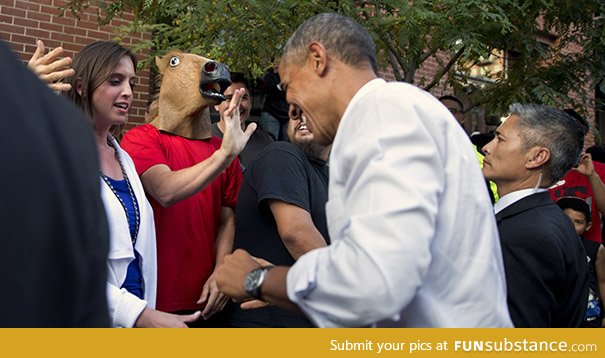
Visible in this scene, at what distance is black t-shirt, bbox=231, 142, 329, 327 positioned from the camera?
2.31 meters

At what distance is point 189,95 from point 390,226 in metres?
1.90

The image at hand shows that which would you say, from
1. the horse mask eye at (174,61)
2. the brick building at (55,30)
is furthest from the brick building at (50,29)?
the horse mask eye at (174,61)

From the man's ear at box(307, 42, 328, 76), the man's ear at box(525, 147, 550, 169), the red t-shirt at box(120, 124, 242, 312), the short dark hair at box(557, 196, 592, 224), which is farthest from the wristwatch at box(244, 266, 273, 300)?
the short dark hair at box(557, 196, 592, 224)

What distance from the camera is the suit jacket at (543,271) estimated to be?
2219mm

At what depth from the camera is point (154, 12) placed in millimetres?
4281

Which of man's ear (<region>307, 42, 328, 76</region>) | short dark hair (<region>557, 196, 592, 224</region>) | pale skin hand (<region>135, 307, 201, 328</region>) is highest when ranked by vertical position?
man's ear (<region>307, 42, 328, 76</region>)

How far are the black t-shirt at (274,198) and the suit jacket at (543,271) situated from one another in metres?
0.72

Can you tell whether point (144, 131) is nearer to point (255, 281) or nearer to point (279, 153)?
point (279, 153)

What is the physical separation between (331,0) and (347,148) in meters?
2.61

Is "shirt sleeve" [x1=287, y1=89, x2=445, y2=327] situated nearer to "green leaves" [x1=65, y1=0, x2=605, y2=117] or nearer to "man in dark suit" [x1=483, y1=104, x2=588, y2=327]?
"man in dark suit" [x1=483, y1=104, x2=588, y2=327]

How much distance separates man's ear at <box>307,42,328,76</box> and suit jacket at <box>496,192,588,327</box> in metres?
1.13

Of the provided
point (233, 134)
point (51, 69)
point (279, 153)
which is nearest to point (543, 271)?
point (279, 153)

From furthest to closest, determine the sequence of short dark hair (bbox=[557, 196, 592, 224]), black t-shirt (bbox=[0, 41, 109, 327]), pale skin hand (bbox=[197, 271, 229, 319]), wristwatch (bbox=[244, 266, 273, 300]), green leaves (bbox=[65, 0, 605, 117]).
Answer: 1. short dark hair (bbox=[557, 196, 592, 224])
2. green leaves (bbox=[65, 0, 605, 117])
3. pale skin hand (bbox=[197, 271, 229, 319])
4. wristwatch (bbox=[244, 266, 273, 300])
5. black t-shirt (bbox=[0, 41, 109, 327])
